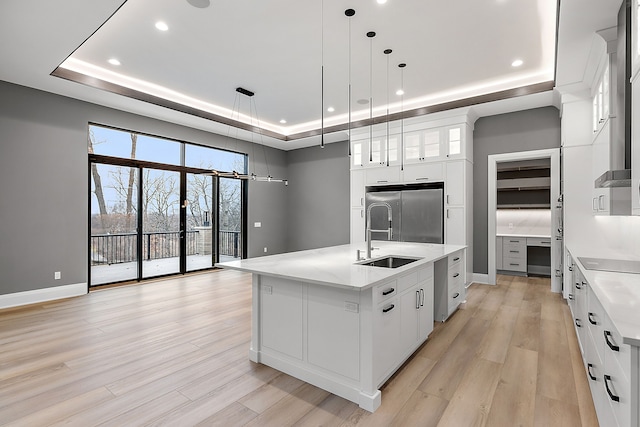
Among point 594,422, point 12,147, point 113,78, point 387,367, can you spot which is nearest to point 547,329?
point 594,422

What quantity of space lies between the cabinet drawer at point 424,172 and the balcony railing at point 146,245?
4.01m

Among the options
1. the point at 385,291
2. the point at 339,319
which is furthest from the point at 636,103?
the point at 339,319

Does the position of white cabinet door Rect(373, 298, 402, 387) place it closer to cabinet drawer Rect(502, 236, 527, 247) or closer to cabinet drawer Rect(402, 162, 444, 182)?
cabinet drawer Rect(402, 162, 444, 182)

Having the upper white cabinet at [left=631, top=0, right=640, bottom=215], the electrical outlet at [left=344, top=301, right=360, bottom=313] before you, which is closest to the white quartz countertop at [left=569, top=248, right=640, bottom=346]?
the upper white cabinet at [left=631, top=0, right=640, bottom=215]

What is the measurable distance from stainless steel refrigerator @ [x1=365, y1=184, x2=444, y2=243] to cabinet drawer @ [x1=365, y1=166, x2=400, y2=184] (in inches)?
6.0

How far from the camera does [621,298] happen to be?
5.23ft

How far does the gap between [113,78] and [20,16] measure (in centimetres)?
171

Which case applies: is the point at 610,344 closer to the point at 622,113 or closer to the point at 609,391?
the point at 609,391

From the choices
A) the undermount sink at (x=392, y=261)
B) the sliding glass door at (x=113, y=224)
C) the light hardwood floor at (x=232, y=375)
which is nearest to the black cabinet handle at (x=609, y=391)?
the light hardwood floor at (x=232, y=375)

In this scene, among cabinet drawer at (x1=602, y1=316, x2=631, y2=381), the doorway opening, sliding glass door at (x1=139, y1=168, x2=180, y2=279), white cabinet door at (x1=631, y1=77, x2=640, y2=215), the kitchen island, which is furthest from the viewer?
sliding glass door at (x1=139, y1=168, x2=180, y2=279)

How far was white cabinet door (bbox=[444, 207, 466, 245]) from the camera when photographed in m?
5.25

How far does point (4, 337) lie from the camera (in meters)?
3.22

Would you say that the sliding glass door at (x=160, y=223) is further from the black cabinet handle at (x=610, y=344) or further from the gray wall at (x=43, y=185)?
the black cabinet handle at (x=610, y=344)

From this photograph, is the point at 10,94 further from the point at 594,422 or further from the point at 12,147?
the point at 594,422
